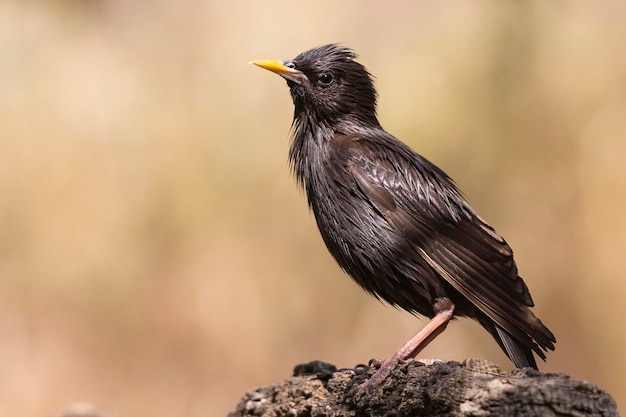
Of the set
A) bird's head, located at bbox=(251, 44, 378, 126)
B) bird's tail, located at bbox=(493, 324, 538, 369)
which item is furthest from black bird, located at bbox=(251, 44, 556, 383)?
bird's head, located at bbox=(251, 44, 378, 126)

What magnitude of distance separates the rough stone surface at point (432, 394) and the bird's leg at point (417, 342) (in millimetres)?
76

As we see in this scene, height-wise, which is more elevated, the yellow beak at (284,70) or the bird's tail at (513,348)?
the yellow beak at (284,70)

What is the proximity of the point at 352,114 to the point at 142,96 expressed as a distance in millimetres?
Answer: 3678

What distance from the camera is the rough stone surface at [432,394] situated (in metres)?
3.46

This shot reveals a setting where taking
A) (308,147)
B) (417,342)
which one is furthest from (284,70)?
(417,342)

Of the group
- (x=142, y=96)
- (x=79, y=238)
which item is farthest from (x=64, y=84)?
(x=79, y=238)

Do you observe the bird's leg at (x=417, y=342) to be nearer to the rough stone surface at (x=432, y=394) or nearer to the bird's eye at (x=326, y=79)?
the rough stone surface at (x=432, y=394)

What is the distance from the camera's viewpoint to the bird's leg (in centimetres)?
433

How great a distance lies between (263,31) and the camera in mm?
8703

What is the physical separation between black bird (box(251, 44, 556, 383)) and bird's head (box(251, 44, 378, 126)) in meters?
0.17

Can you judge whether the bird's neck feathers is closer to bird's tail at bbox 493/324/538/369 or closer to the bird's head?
the bird's head

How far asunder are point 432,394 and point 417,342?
2.45 ft

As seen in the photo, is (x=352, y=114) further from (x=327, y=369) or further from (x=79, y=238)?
(x=79, y=238)

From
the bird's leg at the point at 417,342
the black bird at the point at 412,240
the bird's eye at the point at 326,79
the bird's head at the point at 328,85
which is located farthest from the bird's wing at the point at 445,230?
the bird's eye at the point at 326,79
